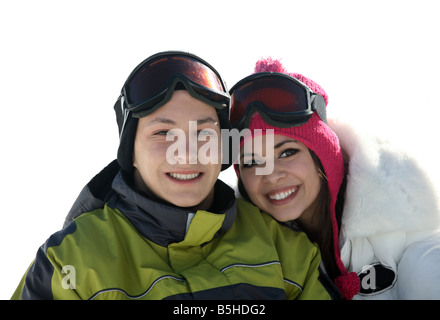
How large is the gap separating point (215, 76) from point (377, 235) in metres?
1.56

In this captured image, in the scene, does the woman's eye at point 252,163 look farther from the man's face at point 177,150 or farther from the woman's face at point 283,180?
the man's face at point 177,150

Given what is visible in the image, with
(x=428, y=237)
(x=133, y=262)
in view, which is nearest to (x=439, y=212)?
(x=428, y=237)

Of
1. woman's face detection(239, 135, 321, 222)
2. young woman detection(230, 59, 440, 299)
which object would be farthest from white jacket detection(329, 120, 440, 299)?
woman's face detection(239, 135, 321, 222)

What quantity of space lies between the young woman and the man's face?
0.52m

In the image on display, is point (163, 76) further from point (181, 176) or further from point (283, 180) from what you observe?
point (283, 180)

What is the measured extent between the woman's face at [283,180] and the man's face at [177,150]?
0.51m

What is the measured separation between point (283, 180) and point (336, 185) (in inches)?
16.4

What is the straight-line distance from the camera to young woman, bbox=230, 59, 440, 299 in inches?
125

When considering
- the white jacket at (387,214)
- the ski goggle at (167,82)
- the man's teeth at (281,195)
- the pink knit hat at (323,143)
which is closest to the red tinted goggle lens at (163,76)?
the ski goggle at (167,82)

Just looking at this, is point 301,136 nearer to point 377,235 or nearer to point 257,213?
point 257,213

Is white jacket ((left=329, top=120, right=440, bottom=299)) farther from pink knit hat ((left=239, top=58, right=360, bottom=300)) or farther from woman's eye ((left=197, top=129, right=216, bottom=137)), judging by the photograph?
woman's eye ((left=197, top=129, right=216, bottom=137))

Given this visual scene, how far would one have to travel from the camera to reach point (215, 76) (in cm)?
305

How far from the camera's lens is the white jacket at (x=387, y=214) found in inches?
124

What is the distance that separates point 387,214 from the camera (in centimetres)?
321
